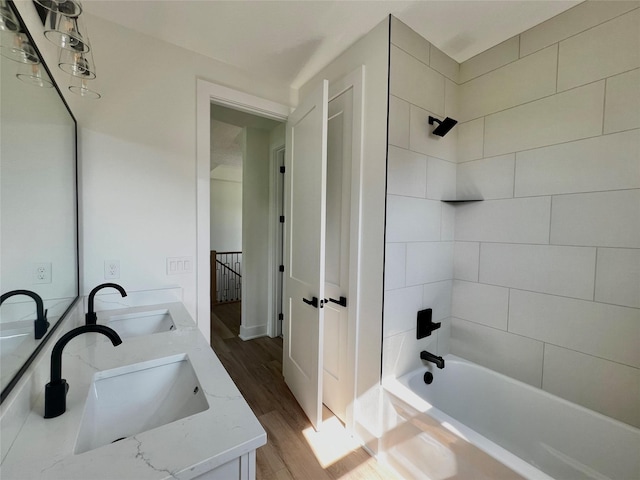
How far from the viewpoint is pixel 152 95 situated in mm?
1661

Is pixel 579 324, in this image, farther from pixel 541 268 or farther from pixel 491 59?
pixel 491 59

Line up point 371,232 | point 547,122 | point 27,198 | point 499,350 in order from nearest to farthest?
point 27,198, point 547,122, point 371,232, point 499,350

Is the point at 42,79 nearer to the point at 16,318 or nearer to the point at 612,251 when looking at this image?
the point at 16,318

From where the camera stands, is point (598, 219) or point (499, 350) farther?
point (499, 350)

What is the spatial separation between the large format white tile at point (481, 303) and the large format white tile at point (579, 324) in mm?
50

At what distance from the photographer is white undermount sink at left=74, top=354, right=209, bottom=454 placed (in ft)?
2.87

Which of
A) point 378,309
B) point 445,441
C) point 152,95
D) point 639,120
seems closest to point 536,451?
point 445,441

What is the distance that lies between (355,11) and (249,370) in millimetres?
2780

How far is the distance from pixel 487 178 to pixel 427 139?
475 mm

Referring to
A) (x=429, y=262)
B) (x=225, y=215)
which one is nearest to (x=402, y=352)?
(x=429, y=262)

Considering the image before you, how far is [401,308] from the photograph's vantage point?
5.27 ft

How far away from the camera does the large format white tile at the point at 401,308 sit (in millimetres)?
1539

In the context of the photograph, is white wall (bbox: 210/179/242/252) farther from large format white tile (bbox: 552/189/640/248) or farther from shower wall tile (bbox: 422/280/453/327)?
large format white tile (bbox: 552/189/640/248)

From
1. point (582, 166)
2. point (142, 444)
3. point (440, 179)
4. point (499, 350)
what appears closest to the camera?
point (142, 444)
